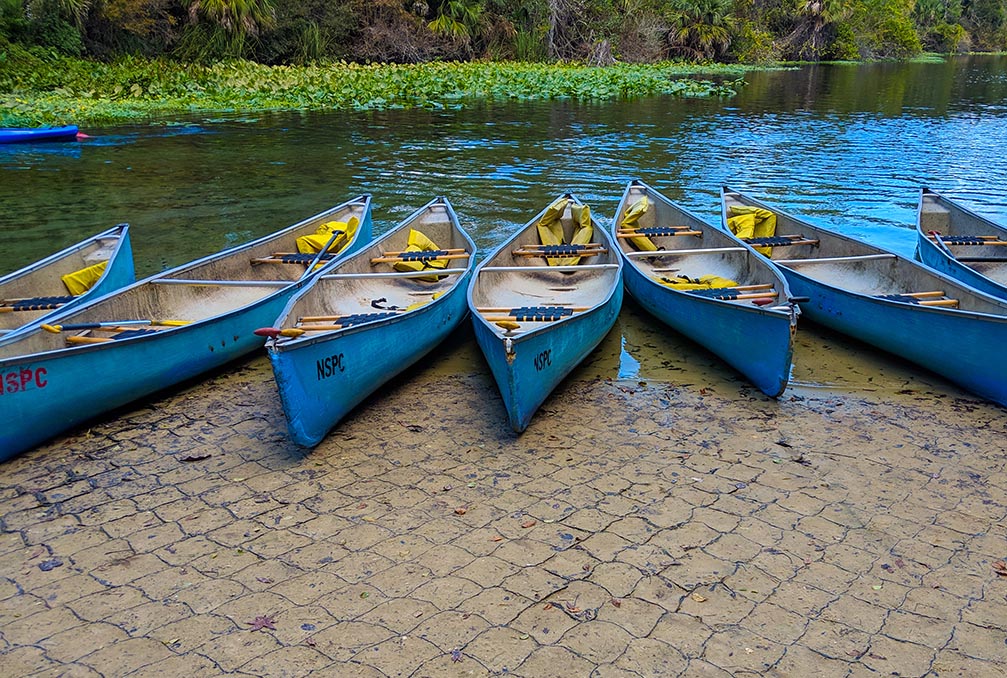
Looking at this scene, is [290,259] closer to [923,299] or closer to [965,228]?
[923,299]

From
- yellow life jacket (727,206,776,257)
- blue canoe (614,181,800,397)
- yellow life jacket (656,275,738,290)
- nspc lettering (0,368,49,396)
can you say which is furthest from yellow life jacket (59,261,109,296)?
yellow life jacket (727,206,776,257)

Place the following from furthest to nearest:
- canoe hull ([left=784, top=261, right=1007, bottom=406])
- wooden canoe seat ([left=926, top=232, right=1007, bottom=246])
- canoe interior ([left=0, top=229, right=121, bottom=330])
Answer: wooden canoe seat ([left=926, top=232, right=1007, bottom=246]) → canoe interior ([left=0, top=229, right=121, bottom=330]) → canoe hull ([left=784, top=261, right=1007, bottom=406])

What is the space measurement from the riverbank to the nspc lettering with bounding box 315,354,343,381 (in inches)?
708

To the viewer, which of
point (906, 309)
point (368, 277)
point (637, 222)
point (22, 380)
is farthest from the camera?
point (637, 222)

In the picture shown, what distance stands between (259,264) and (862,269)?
20.6 ft

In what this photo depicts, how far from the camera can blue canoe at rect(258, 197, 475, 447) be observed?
5066mm

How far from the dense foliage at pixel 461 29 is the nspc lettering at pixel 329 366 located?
86.5 feet

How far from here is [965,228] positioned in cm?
936

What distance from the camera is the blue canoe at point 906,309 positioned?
5742 millimetres

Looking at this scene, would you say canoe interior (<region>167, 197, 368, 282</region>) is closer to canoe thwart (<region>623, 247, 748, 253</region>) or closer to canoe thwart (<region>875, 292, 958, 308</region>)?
canoe thwart (<region>623, 247, 748, 253</region>)

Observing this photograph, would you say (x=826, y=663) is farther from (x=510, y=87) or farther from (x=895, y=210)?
(x=510, y=87)

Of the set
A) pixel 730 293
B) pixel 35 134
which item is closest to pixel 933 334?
pixel 730 293

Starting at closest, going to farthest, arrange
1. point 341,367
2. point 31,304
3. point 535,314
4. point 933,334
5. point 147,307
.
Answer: point 341,367, point 933,334, point 535,314, point 31,304, point 147,307

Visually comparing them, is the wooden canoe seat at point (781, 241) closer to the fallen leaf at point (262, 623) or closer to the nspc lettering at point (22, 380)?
the fallen leaf at point (262, 623)
